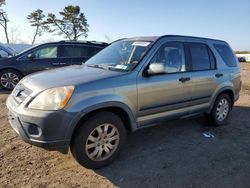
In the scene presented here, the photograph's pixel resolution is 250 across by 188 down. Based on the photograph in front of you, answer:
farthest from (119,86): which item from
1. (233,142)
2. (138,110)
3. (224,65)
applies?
(224,65)

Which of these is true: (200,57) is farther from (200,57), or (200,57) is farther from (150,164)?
(150,164)

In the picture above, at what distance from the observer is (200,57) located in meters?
5.29

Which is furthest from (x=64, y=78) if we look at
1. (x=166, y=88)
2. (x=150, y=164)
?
(x=150, y=164)

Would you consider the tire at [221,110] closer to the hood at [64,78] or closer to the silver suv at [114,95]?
the silver suv at [114,95]

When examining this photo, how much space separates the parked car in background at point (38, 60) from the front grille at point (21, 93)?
18.1 feet

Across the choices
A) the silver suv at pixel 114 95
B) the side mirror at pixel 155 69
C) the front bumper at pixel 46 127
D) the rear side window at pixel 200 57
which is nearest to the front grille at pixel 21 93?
the silver suv at pixel 114 95

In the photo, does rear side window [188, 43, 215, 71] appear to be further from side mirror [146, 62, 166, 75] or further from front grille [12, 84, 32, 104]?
front grille [12, 84, 32, 104]

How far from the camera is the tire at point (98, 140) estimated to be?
357 cm

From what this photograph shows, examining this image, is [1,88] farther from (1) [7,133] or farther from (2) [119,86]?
(2) [119,86]

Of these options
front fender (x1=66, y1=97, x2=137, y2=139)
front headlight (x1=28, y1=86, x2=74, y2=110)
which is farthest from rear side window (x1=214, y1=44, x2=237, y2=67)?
front headlight (x1=28, y1=86, x2=74, y2=110)

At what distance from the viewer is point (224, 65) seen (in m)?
5.81

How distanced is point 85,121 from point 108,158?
2.31 feet

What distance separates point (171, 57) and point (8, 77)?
6.63 meters

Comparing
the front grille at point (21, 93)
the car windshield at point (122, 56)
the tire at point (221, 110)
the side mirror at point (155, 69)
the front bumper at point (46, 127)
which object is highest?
the car windshield at point (122, 56)
